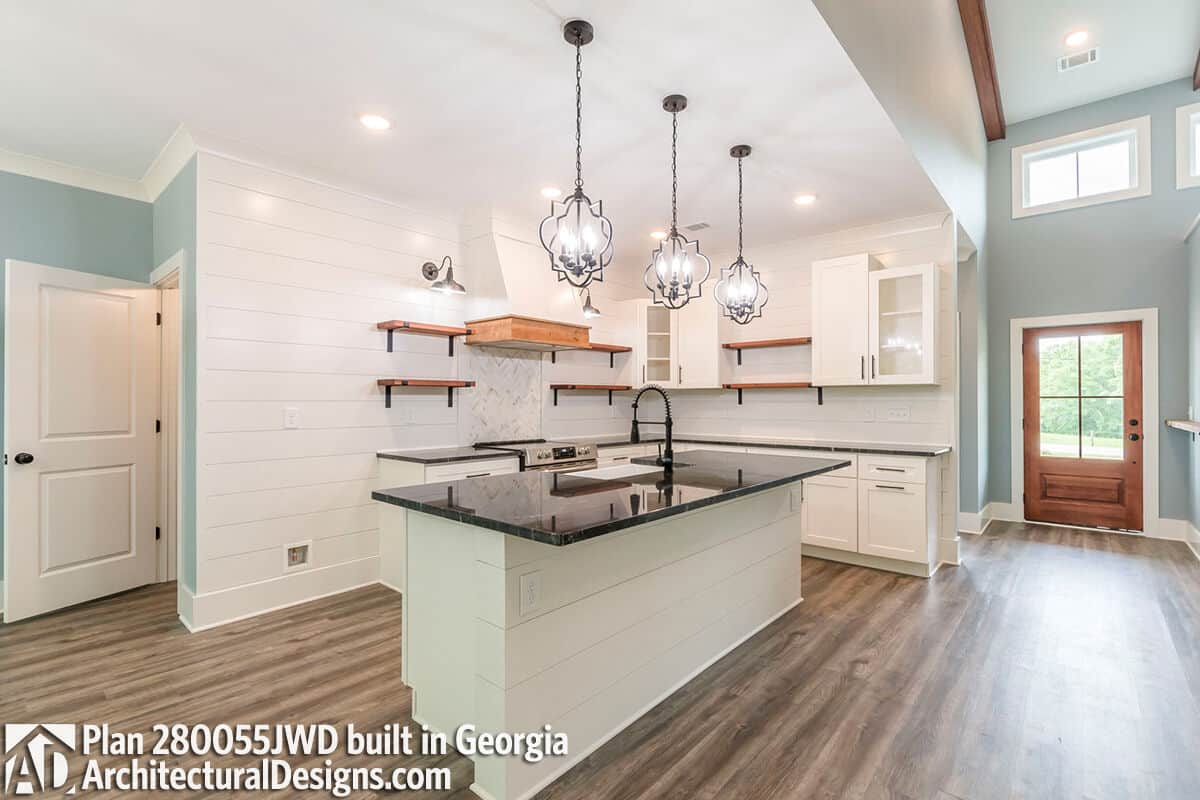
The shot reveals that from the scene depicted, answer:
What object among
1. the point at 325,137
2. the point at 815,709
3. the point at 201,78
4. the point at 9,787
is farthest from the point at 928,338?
the point at 9,787

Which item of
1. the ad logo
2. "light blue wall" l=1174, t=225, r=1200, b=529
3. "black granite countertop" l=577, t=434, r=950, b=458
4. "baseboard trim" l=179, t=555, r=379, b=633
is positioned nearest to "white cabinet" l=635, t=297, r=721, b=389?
"black granite countertop" l=577, t=434, r=950, b=458

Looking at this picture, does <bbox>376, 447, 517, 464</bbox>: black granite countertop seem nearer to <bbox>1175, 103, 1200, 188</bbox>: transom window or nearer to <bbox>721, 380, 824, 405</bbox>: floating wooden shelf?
<bbox>721, 380, 824, 405</bbox>: floating wooden shelf

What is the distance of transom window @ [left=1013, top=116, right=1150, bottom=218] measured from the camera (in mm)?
5250

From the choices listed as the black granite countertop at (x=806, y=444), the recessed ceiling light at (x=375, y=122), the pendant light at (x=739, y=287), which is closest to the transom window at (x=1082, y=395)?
the black granite countertop at (x=806, y=444)

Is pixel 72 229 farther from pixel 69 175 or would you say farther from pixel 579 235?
pixel 579 235

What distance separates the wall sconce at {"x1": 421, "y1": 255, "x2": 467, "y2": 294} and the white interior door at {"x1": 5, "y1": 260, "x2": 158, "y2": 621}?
185 cm

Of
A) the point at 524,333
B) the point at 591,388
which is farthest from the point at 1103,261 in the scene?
the point at 524,333

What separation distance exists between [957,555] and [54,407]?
246 inches

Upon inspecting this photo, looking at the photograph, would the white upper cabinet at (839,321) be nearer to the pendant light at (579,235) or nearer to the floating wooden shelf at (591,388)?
the floating wooden shelf at (591,388)

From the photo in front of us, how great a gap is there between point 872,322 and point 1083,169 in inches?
135

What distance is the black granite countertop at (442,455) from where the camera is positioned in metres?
3.53

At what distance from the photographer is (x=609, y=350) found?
214 inches

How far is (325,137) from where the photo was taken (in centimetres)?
311

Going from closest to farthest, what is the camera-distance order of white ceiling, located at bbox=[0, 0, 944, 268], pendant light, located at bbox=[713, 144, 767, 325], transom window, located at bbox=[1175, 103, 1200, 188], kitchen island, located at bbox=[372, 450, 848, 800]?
kitchen island, located at bbox=[372, 450, 848, 800] < white ceiling, located at bbox=[0, 0, 944, 268] < pendant light, located at bbox=[713, 144, 767, 325] < transom window, located at bbox=[1175, 103, 1200, 188]
